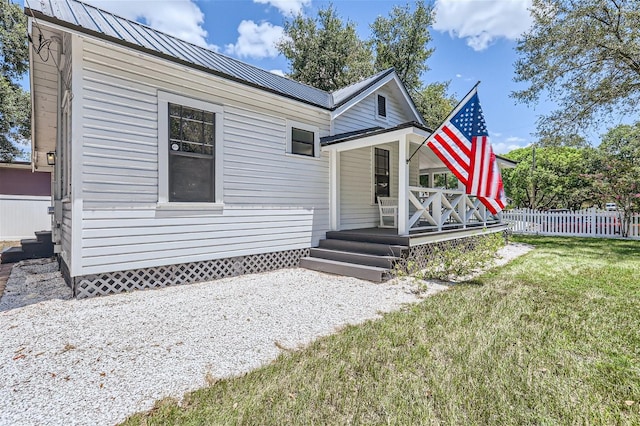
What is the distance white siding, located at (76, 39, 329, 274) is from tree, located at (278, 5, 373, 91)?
14.8 meters

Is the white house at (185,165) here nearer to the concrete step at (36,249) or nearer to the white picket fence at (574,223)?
the concrete step at (36,249)

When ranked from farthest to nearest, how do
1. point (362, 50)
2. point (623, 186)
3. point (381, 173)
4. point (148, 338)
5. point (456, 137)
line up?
1. point (362, 50)
2. point (623, 186)
3. point (381, 173)
4. point (456, 137)
5. point (148, 338)

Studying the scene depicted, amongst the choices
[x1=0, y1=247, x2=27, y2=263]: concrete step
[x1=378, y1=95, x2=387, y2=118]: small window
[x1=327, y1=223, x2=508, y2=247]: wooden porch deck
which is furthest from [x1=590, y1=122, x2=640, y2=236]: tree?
[x1=0, y1=247, x2=27, y2=263]: concrete step

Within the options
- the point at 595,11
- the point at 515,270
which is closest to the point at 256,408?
the point at 515,270

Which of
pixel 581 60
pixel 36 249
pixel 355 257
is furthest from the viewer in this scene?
pixel 581 60

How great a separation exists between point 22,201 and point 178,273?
480 inches

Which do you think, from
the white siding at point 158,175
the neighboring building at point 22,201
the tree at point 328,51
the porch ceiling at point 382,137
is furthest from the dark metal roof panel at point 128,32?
the tree at point 328,51

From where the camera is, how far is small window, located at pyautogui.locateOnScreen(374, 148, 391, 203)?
31.4 feet

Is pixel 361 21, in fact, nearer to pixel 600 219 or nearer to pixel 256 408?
pixel 600 219

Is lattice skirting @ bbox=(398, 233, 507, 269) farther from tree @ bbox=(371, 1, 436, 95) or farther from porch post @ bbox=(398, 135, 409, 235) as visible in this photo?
tree @ bbox=(371, 1, 436, 95)

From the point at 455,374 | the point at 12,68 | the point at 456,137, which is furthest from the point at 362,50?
the point at 455,374

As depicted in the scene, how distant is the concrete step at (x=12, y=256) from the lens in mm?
7699

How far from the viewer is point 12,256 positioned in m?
7.80

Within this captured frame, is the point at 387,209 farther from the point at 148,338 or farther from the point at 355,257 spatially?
the point at 148,338
